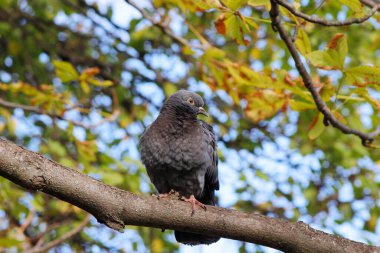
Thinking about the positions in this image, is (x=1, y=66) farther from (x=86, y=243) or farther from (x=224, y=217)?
(x=224, y=217)

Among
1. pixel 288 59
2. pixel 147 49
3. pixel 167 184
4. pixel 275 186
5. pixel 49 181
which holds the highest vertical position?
pixel 147 49

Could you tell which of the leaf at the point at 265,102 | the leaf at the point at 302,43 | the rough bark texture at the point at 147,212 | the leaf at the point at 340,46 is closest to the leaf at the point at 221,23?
the leaf at the point at 302,43

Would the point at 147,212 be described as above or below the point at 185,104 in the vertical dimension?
below

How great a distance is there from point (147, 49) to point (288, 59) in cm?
203

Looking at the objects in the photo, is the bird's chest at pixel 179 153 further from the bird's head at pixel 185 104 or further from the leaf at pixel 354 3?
the leaf at pixel 354 3

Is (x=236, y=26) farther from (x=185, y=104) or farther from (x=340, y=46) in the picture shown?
(x=185, y=104)

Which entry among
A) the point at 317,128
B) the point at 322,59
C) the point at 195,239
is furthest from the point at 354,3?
the point at 195,239

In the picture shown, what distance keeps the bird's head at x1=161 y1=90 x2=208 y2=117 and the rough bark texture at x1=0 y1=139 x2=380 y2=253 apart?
1670 millimetres

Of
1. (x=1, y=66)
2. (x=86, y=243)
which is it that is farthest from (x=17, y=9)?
(x=86, y=243)

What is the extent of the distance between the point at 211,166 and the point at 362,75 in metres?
1.60

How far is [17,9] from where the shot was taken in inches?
304

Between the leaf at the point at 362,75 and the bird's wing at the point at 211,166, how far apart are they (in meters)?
1.41

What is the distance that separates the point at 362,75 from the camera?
3578 mm

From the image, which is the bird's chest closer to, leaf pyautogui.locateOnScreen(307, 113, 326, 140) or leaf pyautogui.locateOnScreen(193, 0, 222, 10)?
leaf pyautogui.locateOnScreen(307, 113, 326, 140)
